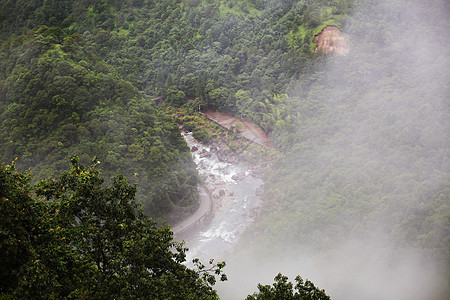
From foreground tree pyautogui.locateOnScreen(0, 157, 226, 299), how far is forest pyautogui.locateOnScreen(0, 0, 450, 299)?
430 centimetres

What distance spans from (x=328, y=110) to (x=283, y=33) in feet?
58.8

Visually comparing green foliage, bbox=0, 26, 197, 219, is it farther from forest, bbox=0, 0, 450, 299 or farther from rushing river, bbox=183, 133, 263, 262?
rushing river, bbox=183, 133, 263, 262

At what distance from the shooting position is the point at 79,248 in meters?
14.3

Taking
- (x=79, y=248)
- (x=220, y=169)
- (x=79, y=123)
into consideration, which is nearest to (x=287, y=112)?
(x=220, y=169)

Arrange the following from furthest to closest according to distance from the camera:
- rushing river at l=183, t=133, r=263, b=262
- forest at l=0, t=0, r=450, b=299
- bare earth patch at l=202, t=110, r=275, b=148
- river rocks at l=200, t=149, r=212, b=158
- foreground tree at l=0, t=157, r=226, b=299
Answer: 1. bare earth patch at l=202, t=110, r=275, b=148
2. river rocks at l=200, t=149, r=212, b=158
3. rushing river at l=183, t=133, r=263, b=262
4. forest at l=0, t=0, r=450, b=299
5. foreground tree at l=0, t=157, r=226, b=299

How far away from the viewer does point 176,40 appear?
63656mm

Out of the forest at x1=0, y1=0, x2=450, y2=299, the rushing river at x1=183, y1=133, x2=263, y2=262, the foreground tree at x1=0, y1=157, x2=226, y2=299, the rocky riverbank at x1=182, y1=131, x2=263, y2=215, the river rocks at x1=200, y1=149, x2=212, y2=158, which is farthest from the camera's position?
the river rocks at x1=200, y1=149, x2=212, y2=158

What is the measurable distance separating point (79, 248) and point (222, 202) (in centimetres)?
2788

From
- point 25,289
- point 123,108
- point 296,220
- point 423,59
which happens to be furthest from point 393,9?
point 25,289

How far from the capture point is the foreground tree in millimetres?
11859

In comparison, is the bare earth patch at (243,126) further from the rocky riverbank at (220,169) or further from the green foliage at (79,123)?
the green foliage at (79,123)

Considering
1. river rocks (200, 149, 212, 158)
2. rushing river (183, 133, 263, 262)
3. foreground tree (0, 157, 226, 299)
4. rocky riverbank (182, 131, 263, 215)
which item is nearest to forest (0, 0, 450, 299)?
rushing river (183, 133, 263, 262)

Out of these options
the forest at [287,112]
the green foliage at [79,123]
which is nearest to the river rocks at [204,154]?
the forest at [287,112]

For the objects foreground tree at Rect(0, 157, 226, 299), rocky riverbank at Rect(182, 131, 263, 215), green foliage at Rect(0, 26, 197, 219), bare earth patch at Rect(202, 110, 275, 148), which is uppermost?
bare earth patch at Rect(202, 110, 275, 148)
